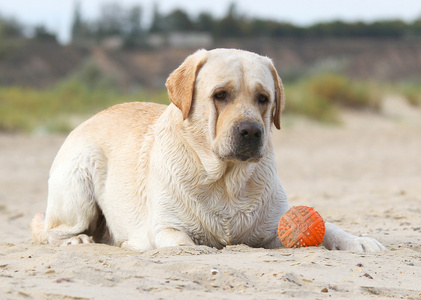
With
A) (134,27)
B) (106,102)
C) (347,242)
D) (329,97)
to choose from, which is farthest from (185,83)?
(134,27)

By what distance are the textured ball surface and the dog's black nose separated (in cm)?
67

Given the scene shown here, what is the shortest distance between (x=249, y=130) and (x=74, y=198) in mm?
2057

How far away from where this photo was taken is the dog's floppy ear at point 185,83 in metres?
4.86

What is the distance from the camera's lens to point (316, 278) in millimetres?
3754

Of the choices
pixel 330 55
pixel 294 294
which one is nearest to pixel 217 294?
pixel 294 294

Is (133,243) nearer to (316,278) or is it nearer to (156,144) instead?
(156,144)

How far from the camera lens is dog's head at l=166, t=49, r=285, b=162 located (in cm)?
454

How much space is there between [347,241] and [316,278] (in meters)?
1.13

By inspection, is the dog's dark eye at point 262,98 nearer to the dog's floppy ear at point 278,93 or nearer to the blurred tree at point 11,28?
the dog's floppy ear at point 278,93

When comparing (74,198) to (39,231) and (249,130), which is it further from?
(249,130)

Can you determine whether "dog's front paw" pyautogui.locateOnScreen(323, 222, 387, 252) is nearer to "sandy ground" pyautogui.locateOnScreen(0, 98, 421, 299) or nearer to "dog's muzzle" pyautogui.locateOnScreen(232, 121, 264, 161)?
"sandy ground" pyautogui.locateOnScreen(0, 98, 421, 299)

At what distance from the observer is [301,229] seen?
467 cm

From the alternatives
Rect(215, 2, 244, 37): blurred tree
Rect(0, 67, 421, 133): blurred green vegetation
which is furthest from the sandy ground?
Rect(215, 2, 244, 37): blurred tree

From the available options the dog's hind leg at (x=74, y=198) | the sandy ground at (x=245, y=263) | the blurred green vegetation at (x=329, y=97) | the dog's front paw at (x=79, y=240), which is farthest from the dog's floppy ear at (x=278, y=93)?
the blurred green vegetation at (x=329, y=97)
